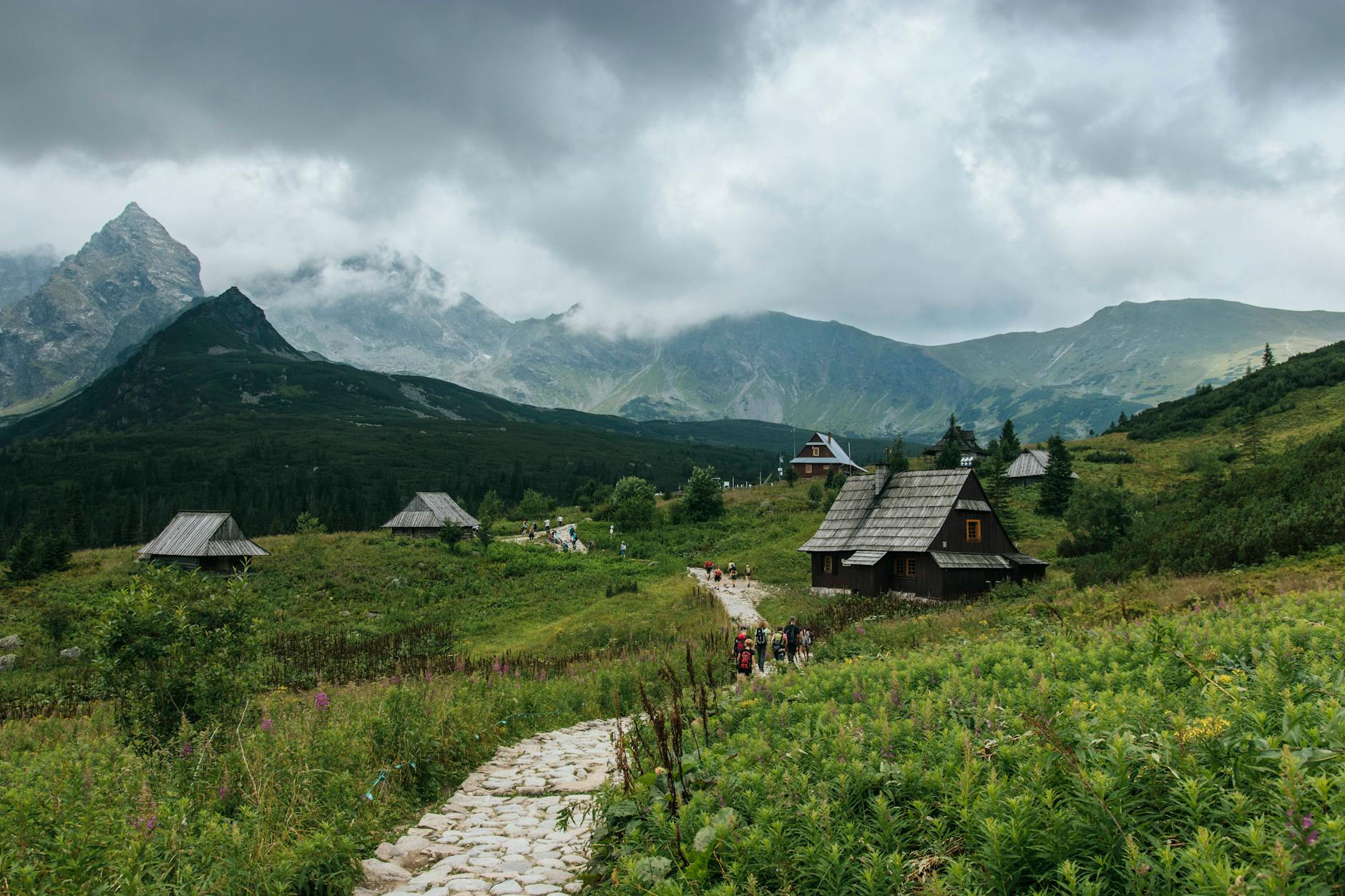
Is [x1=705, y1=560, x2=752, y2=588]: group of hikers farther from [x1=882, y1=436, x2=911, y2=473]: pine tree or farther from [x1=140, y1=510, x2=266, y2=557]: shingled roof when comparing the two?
[x1=140, y1=510, x2=266, y2=557]: shingled roof

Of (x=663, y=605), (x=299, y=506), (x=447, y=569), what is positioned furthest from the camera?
(x=299, y=506)

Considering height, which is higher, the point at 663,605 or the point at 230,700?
the point at 230,700

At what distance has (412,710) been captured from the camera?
11711mm

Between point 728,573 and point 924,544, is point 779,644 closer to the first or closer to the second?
point 924,544

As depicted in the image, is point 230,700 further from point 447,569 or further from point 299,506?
point 299,506

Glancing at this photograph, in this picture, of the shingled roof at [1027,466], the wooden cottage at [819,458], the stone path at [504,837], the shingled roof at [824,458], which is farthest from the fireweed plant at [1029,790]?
the shingled roof at [824,458]

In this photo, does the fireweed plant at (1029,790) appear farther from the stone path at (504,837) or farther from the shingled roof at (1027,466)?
the shingled roof at (1027,466)

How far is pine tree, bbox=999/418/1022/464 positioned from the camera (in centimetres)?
7950

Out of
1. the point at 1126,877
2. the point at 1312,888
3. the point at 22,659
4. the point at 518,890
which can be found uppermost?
the point at 1312,888

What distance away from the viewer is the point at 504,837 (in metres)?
8.37

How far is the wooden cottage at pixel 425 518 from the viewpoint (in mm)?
66312

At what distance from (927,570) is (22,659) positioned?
41.1 meters

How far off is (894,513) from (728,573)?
12.5 metres

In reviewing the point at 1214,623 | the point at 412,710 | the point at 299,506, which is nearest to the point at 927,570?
the point at 1214,623
